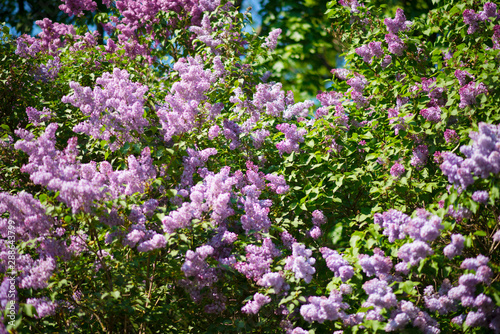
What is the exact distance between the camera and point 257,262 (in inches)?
106

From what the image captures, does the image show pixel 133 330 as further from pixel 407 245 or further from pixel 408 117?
pixel 408 117

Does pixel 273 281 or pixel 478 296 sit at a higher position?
pixel 273 281

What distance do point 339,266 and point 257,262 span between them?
491 mm

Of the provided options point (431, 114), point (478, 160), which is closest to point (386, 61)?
point (431, 114)

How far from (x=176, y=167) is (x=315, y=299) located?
1.32 meters

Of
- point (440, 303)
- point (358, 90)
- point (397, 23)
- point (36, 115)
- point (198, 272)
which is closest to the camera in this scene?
point (440, 303)

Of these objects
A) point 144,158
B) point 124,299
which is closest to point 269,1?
point 144,158

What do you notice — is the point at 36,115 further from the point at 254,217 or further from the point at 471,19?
the point at 471,19

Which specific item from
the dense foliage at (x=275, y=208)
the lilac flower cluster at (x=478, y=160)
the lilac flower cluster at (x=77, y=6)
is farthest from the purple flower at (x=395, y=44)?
the lilac flower cluster at (x=77, y=6)

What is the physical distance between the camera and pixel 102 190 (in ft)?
8.50

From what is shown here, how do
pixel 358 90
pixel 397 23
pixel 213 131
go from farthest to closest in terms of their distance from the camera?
pixel 358 90 → pixel 397 23 → pixel 213 131

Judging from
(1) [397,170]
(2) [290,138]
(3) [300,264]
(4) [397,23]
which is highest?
(4) [397,23]

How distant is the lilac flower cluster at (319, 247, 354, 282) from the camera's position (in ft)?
8.36

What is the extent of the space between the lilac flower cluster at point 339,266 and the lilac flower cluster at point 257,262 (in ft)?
1.12
